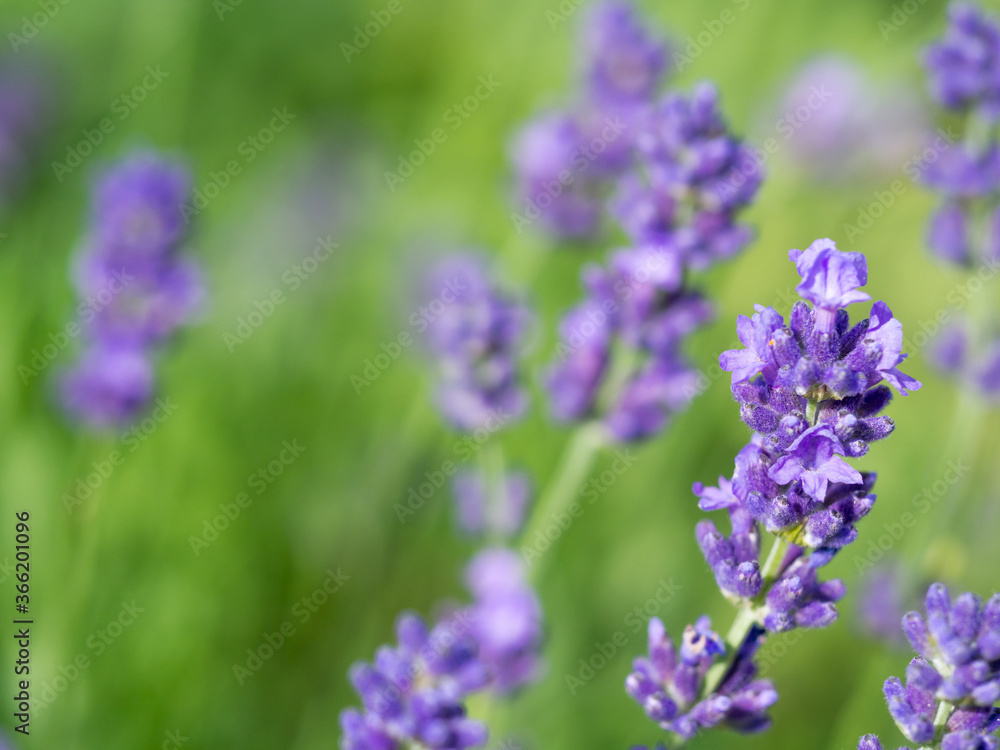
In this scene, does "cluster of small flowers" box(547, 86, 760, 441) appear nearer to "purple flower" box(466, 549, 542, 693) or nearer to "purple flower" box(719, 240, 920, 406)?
"purple flower" box(466, 549, 542, 693)

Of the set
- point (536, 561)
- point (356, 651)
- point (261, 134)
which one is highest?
point (261, 134)

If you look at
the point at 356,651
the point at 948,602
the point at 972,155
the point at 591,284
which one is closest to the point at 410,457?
the point at 356,651

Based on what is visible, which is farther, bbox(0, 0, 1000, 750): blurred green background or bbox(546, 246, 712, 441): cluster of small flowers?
bbox(0, 0, 1000, 750): blurred green background

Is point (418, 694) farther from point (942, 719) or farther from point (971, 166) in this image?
point (971, 166)

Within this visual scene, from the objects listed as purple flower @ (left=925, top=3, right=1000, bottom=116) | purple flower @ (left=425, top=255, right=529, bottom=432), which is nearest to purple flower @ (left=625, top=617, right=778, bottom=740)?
purple flower @ (left=425, top=255, right=529, bottom=432)

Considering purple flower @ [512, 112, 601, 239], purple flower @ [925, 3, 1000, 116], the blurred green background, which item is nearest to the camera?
purple flower @ [925, 3, 1000, 116]

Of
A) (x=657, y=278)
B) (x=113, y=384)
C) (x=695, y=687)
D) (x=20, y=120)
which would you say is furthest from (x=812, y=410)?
(x=20, y=120)

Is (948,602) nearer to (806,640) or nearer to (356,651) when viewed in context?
(356,651)
